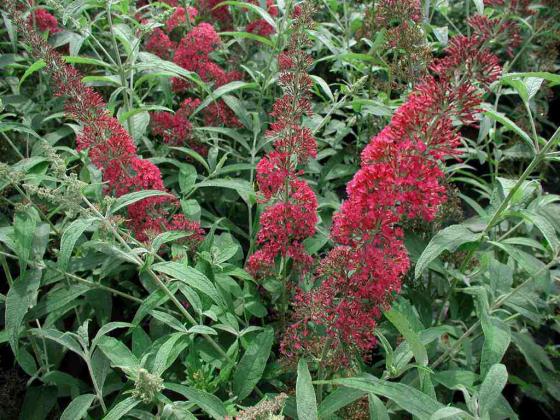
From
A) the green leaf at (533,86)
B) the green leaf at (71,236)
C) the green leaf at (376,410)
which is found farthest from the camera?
the green leaf at (533,86)

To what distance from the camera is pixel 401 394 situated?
188 cm

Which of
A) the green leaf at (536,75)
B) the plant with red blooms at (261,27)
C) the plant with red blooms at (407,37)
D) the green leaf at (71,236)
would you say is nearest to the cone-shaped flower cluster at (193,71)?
the plant with red blooms at (261,27)

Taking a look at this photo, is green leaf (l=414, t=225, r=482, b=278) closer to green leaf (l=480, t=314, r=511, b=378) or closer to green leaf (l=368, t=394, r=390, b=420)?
green leaf (l=480, t=314, r=511, b=378)

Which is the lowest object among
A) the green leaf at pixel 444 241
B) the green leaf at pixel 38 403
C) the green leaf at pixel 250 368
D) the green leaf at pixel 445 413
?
the green leaf at pixel 38 403

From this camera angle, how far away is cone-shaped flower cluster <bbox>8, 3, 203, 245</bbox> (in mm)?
2273

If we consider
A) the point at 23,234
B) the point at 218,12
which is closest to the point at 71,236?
the point at 23,234

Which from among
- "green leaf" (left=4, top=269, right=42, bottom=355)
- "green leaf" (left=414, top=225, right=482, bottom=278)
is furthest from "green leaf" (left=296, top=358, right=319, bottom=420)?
"green leaf" (left=4, top=269, right=42, bottom=355)

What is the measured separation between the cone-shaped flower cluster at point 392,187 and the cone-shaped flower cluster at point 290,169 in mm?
417

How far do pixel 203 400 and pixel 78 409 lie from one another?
0.53 metres

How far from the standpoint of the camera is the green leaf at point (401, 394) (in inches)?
72.6

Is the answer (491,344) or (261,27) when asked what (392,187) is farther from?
(261,27)

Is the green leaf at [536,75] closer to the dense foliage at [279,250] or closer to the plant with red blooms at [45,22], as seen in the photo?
the dense foliage at [279,250]

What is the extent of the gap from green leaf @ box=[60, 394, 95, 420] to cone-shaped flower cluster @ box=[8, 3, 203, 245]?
2.35 feet

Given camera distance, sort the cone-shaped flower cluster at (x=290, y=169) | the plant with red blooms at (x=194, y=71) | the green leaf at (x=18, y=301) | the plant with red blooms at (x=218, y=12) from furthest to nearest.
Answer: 1. the plant with red blooms at (x=218, y=12)
2. the plant with red blooms at (x=194, y=71)
3. the green leaf at (x=18, y=301)
4. the cone-shaped flower cluster at (x=290, y=169)
